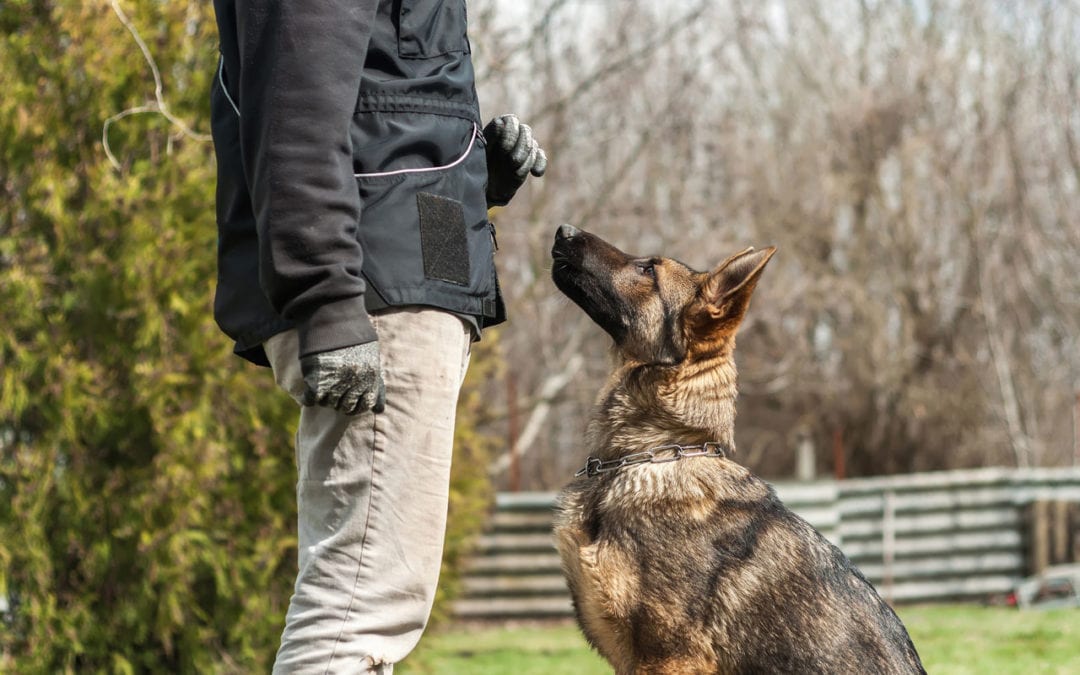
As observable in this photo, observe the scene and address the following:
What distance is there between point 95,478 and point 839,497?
7.24 metres

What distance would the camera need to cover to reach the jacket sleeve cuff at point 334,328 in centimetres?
215

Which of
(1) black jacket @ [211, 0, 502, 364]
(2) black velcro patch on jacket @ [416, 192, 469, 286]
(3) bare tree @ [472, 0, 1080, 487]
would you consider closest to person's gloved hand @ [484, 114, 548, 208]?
(1) black jacket @ [211, 0, 502, 364]

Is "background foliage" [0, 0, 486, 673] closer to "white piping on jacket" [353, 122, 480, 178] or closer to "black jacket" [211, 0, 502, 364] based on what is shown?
"black jacket" [211, 0, 502, 364]

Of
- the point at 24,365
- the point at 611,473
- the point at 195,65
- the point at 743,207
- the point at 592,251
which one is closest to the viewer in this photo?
the point at 611,473

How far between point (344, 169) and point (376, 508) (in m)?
0.68

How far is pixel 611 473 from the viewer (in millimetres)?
3379

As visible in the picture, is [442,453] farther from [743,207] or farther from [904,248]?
[904,248]

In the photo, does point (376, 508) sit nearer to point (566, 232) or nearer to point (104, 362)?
point (566, 232)

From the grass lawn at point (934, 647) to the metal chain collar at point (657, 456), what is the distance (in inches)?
136

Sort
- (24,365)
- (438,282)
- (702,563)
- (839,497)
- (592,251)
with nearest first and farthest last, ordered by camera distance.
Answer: (438,282), (702,563), (592,251), (24,365), (839,497)

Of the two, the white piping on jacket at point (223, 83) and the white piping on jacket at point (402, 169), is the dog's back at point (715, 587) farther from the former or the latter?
the white piping on jacket at point (223, 83)

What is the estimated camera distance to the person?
2186mm

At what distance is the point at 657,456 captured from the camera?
3357 mm

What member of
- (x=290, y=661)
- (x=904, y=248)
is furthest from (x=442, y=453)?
(x=904, y=248)
